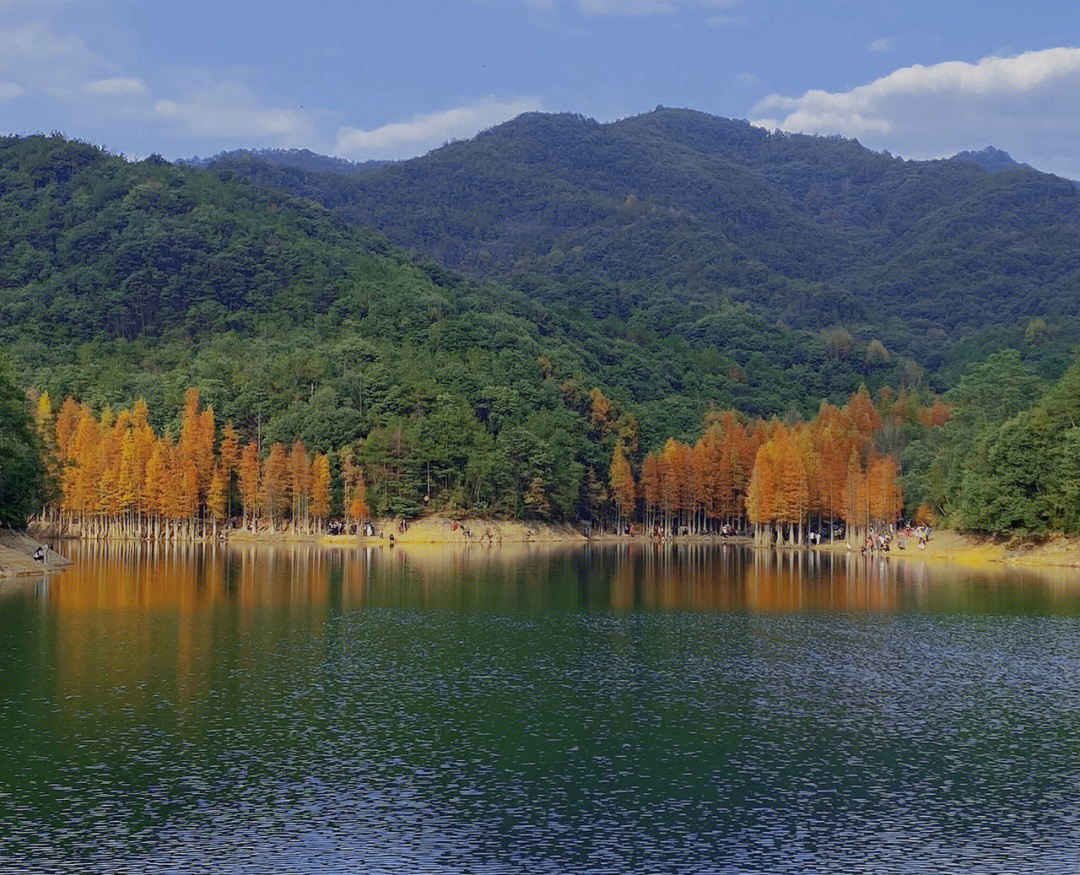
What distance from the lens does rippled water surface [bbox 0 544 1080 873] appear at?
29422mm

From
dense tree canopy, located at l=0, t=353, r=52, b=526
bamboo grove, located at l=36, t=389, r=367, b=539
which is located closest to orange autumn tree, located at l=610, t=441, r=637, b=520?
bamboo grove, located at l=36, t=389, r=367, b=539

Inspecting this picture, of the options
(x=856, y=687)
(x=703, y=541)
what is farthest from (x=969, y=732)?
(x=703, y=541)

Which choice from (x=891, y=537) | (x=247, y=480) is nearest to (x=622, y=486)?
(x=891, y=537)

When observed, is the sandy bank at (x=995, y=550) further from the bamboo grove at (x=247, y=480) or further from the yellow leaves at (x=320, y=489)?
the yellow leaves at (x=320, y=489)

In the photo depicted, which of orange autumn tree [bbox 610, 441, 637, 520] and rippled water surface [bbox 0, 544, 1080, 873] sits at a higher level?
orange autumn tree [bbox 610, 441, 637, 520]

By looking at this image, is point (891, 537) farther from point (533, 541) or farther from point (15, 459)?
point (15, 459)

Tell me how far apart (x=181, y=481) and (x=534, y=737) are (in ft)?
398

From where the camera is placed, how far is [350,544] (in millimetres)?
155500

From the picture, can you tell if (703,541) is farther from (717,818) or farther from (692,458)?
(717,818)

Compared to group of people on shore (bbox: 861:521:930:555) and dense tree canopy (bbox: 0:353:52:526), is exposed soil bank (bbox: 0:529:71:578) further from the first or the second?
group of people on shore (bbox: 861:521:930:555)

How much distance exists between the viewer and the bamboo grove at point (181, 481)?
151m

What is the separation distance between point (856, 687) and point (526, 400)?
467 feet

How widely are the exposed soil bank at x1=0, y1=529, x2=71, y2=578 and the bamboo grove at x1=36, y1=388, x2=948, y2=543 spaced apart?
4460cm

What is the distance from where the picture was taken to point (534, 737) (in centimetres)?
3991
